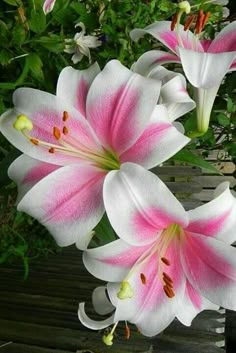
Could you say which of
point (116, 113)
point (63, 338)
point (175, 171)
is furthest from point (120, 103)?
point (175, 171)

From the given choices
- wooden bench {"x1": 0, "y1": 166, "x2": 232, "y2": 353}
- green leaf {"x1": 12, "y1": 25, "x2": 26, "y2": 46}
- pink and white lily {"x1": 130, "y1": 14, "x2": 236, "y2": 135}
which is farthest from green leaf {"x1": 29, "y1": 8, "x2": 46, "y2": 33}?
wooden bench {"x1": 0, "y1": 166, "x2": 232, "y2": 353}

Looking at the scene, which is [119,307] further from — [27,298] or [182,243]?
[27,298]

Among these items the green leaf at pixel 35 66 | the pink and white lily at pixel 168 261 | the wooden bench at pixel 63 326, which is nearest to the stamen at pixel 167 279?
the pink and white lily at pixel 168 261

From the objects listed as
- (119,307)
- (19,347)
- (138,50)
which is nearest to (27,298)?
(19,347)

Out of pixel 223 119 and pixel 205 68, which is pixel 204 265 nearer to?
pixel 205 68

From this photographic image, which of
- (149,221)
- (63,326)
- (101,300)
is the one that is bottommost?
(63,326)

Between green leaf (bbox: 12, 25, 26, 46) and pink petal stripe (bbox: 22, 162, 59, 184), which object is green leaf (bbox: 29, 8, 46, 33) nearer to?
green leaf (bbox: 12, 25, 26, 46)

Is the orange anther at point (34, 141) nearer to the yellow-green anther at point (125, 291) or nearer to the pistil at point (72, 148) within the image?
the pistil at point (72, 148)
